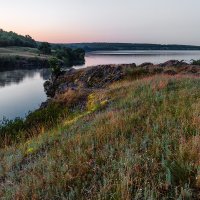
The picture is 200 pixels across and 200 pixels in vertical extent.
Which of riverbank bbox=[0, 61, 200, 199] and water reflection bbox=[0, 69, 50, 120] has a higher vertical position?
riverbank bbox=[0, 61, 200, 199]

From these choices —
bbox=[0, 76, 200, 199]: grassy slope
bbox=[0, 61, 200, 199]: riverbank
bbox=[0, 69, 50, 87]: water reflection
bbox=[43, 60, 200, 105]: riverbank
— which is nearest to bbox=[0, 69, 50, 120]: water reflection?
bbox=[0, 69, 50, 87]: water reflection

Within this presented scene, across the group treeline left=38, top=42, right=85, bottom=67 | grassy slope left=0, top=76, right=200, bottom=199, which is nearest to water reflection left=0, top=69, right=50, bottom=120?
grassy slope left=0, top=76, right=200, bottom=199

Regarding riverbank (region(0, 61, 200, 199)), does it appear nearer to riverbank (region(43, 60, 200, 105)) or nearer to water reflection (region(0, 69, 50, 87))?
riverbank (region(43, 60, 200, 105))

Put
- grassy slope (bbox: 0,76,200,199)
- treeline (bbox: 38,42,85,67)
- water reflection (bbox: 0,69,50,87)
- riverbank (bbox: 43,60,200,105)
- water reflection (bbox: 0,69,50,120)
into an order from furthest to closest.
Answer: treeline (bbox: 38,42,85,67), water reflection (bbox: 0,69,50,87), water reflection (bbox: 0,69,50,120), riverbank (bbox: 43,60,200,105), grassy slope (bbox: 0,76,200,199)

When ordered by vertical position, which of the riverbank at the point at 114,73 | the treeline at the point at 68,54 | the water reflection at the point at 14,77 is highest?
the riverbank at the point at 114,73

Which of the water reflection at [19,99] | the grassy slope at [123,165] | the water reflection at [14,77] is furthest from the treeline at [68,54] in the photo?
the grassy slope at [123,165]

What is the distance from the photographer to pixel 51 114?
20172mm

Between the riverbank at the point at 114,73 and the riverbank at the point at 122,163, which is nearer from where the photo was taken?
the riverbank at the point at 122,163

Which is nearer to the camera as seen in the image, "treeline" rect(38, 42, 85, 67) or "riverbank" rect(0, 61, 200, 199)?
"riverbank" rect(0, 61, 200, 199)

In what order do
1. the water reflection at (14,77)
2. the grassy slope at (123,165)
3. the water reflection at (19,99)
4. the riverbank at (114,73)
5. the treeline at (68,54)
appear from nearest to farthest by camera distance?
the grassy slope at (123,165), the riverbank at (114,73), the water reflection at (19,99), the water reflection at (14,77), the treeline at (68,54)

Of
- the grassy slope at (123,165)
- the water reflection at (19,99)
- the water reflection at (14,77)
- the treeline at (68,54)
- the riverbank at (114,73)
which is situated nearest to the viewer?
the grassy slope at (123,165)

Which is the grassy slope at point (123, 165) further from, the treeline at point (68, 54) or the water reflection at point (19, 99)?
the treeline at point (68, 54)

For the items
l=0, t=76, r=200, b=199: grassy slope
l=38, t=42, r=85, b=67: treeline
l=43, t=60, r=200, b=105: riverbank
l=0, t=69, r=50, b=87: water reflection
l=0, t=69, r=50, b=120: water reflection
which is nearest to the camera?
l=0, t=76, r=200, b=199: grassy slope

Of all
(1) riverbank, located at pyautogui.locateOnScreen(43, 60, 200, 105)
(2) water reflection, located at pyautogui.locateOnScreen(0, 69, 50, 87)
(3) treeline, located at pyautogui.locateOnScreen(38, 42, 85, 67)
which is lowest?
(2) water reflection, located at pyautogui.locateOnScreen(0, 69, 50, 87)
